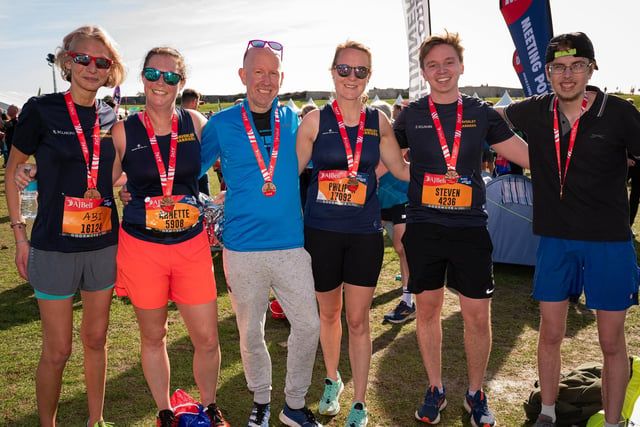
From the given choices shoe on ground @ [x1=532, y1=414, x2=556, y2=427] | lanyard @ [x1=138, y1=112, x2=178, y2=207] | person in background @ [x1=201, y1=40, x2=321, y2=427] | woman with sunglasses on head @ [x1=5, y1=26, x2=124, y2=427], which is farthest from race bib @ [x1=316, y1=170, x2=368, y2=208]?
shoe on ground @ [x1=532, y1=414, x2=556, y2=427]

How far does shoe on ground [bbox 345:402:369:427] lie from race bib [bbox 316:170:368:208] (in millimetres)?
1261

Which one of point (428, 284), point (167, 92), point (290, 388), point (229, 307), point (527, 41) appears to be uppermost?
point (527, 41)

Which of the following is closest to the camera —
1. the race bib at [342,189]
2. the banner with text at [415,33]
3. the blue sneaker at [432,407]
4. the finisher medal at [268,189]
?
the finisher medal at [268,189]

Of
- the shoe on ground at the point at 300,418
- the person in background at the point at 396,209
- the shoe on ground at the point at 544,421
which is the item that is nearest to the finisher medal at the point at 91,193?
the shoe on ground at the point at 300,418

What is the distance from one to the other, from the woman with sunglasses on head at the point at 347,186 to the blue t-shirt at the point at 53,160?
120cm

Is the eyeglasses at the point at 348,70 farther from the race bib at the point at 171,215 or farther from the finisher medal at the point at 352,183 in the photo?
the race bib at the point at 171,215

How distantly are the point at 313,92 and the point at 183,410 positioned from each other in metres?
86.9

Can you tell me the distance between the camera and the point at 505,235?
6.62 m

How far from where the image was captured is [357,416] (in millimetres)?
3232

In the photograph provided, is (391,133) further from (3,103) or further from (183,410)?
(3,103)

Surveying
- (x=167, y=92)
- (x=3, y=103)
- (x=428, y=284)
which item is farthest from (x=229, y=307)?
(x=3, y=103)

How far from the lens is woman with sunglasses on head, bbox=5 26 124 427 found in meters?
2.70

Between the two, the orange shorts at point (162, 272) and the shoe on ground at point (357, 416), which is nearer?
the orange shorts at point (162, 272)

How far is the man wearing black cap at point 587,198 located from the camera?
2816 millimetres
